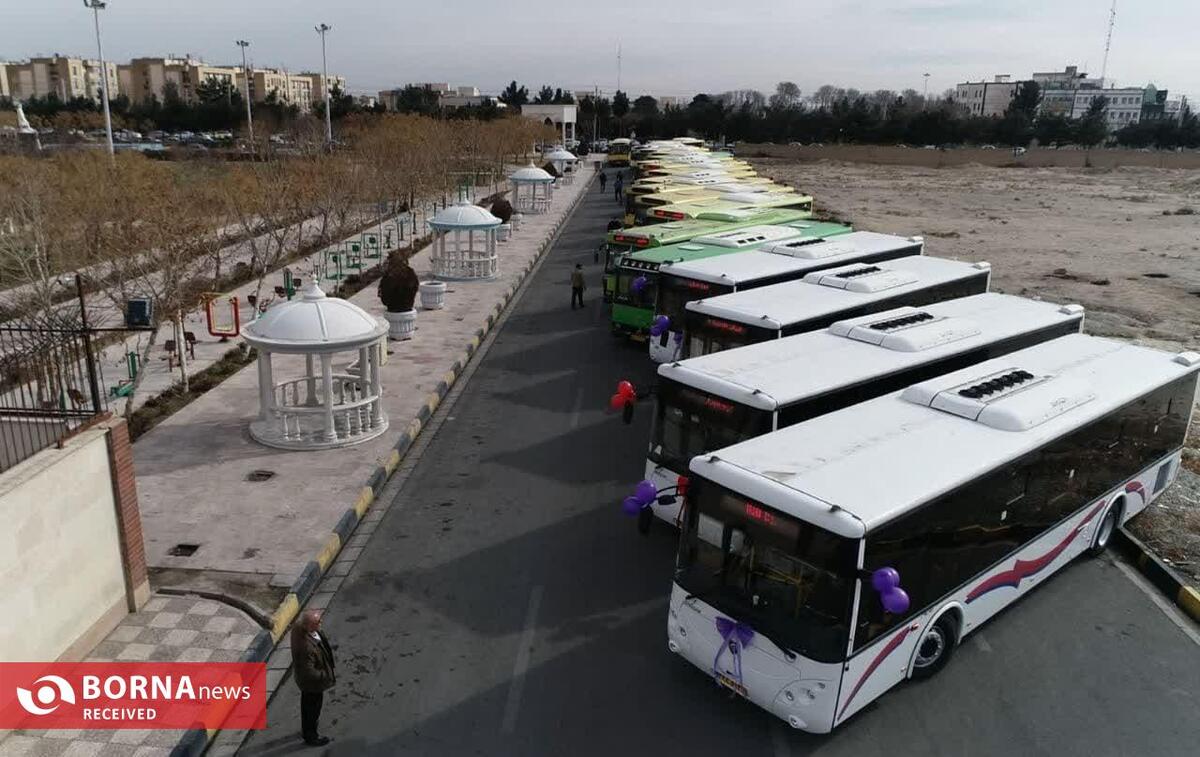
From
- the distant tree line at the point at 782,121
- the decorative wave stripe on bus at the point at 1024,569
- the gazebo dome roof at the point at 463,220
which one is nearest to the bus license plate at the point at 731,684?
the decorative wave stripe on bus at the point at 1024,569

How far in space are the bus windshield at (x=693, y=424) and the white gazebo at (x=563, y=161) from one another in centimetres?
5045

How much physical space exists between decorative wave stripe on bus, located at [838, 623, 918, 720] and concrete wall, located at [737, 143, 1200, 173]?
94.2 meters

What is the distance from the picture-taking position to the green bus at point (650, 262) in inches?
722

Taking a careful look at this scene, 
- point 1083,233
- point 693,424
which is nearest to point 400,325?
point 693,424

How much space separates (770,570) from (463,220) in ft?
65.6

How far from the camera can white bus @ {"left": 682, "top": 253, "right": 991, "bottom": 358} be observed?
12500 mm

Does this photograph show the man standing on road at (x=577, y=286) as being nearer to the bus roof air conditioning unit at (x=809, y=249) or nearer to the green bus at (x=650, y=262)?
the green bus at (x=650, y=262)

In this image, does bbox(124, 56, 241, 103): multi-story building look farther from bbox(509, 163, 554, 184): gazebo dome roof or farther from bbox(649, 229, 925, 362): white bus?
bbox(649, 229, 925, 362): white bus

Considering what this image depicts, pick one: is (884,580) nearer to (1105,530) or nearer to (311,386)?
(1105,530)

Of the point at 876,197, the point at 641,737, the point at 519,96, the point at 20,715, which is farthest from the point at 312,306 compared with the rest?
the point at 519,96

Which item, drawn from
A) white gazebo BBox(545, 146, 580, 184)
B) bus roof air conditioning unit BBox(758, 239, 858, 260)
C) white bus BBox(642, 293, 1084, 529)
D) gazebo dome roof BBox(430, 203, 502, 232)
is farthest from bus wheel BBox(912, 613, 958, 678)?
white gazebo BBox(545, 146, 580, 184)

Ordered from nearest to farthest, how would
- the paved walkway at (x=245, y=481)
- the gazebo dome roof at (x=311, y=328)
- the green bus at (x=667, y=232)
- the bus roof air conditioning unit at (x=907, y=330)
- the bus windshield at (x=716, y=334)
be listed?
1. the paved walkway at (x=245, y=481)
2. the bus roof air conditioning unit at (x=907, y=330)
3. the bus windshield at (x=716, y=334)
4. the gazebo dome roof at (x=311, y=328)
5. the green bus at (x=667, y=232)

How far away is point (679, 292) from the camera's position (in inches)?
618

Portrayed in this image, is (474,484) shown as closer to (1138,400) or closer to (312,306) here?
(312,306)
